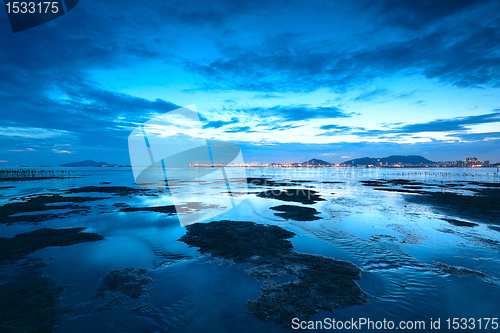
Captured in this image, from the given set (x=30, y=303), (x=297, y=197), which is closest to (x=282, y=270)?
(x=30, y=303)

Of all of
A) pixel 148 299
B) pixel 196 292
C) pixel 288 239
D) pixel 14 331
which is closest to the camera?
pixel 14 331

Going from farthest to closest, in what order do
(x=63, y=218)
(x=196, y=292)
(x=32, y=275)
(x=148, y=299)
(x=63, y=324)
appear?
(x=63, y=218) → (x=32, y=275) → (x=196, y=292) → (x=148, y=299) → (x=63, y=324)

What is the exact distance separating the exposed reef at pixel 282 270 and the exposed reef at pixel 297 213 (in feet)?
14.2

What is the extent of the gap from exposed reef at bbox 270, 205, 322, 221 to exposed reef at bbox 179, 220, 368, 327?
4.33m

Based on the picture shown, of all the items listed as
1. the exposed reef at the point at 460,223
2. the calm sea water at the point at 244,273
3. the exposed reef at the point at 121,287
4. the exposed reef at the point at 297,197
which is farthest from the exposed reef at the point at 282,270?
the exposed reef at the point at 297,197

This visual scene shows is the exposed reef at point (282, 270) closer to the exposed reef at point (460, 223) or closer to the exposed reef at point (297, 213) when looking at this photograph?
the exposed reef at point (297, 213)

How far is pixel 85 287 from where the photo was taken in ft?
26.2

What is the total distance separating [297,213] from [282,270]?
1205 cm

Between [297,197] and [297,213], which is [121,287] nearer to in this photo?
[297,213]

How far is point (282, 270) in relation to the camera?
9289 mm

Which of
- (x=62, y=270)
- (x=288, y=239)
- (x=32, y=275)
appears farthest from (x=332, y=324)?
(x=32, y=275)

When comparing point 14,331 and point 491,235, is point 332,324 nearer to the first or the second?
point 14,331

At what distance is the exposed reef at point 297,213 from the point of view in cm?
1902

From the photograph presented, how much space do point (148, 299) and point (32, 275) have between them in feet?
18.0
